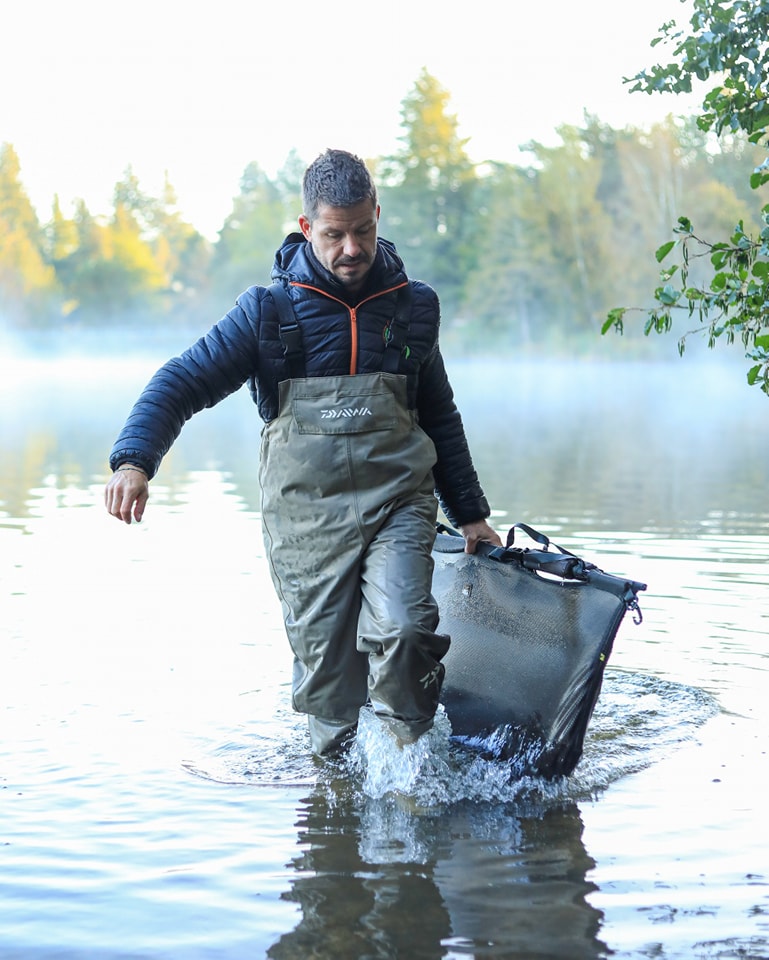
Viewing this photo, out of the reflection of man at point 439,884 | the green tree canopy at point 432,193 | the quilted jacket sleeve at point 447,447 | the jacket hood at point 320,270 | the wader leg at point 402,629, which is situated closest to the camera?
the reflection of man at point 439,884

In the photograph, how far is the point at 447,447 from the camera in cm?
516

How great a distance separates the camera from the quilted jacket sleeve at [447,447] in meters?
5.05

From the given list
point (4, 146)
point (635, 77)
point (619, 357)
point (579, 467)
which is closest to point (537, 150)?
point (619, 357)

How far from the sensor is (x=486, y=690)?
509 centimetres

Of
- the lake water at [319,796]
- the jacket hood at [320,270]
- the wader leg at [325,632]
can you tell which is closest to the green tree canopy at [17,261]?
the lake water at [319,796]

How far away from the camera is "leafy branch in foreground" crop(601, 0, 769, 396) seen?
178 inches

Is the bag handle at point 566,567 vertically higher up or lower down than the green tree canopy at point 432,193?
lower down

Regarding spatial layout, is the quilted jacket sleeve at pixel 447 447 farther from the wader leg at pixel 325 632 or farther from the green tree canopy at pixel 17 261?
the green tree canopy at pixel 17 261

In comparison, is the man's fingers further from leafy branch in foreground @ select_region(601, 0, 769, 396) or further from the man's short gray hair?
leafy branch in foreground @ select_region(601, 0, 769, 396)

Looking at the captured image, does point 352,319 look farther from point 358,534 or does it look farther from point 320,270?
point 358,534

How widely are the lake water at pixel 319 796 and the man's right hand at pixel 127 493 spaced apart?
991 millimetres

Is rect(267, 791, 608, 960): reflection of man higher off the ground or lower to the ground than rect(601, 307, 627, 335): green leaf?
lower

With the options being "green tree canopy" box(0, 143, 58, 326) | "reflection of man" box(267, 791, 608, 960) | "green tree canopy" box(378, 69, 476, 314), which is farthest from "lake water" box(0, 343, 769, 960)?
"green tree canopy" box(0, 143, 58, 326)

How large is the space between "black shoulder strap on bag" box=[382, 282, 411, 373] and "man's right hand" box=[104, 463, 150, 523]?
922 millimetres
